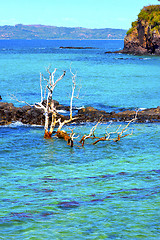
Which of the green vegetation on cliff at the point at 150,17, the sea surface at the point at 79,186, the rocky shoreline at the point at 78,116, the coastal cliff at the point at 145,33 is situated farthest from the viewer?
the green vegetation on cliff at the point at 150,17

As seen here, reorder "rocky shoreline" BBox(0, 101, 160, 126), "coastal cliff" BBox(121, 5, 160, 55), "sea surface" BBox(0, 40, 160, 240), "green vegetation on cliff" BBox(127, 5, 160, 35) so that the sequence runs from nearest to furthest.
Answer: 1. "sea surface" BBox(0, 40, 160, 240)
2. "rocky shoreline" BBox(0, 101, 160, 126)
3. "coastal cliff" BBox(121, 5, 160, 55)
4. "green vegetation on cliff" BBox(127, 5, 160, 35)

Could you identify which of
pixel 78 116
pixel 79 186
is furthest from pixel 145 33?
pixel 79 186

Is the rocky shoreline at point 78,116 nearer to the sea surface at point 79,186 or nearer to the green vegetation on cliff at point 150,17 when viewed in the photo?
the sea surface at point 79,186

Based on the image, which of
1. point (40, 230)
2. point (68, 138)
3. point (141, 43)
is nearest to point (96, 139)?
point (68, 138)

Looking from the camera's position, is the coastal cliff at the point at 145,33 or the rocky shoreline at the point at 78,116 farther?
the coastal cliff at the point at 145,33

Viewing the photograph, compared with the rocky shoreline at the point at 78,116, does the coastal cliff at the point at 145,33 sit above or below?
above

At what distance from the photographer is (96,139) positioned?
32562 millimetres

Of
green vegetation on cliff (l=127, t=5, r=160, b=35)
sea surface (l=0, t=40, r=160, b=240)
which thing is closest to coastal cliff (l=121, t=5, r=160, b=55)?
green vegetation on cliff (l=127, t=5, r=160, b=35)

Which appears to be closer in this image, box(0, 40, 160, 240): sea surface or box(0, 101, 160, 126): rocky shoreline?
box(0, 40, 160, 240): sea surface

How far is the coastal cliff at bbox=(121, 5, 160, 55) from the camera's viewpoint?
458ft

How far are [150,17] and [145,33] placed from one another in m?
6.17

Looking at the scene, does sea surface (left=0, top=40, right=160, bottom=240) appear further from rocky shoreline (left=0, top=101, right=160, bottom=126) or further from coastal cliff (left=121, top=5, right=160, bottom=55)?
coastal cliff (left=121, top=5, right=160, bottom=55)

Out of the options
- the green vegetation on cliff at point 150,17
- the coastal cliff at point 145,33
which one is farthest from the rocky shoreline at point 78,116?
the green vegetation on cliff at point 150,17

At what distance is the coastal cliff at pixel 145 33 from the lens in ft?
458
